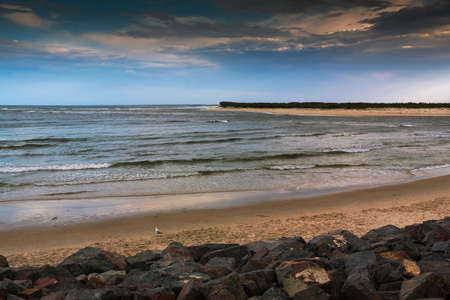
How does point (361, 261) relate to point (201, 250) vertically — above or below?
above

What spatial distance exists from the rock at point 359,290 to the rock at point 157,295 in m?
1.84

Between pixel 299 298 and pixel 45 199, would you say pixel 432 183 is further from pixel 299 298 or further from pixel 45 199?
pixel 45 199

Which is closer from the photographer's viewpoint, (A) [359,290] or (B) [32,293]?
(A) [359,290]

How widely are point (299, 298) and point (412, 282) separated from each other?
120 centimetres

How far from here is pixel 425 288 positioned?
11.5 feet

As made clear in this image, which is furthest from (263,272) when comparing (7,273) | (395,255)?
(7,273)

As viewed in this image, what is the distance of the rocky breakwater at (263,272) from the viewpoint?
368 cm

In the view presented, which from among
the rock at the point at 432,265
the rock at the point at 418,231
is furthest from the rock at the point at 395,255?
the rock at the point at 418,231

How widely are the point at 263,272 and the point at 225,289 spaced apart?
0.67 m

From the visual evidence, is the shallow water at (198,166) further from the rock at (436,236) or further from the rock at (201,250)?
the rock at (436,236)

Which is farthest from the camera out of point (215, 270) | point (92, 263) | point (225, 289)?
point (92, 263)

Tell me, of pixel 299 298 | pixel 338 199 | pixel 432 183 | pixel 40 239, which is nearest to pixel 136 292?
pixel 299 298

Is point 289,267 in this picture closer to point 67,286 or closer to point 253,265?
point 253,265

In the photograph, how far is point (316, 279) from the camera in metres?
3.86
